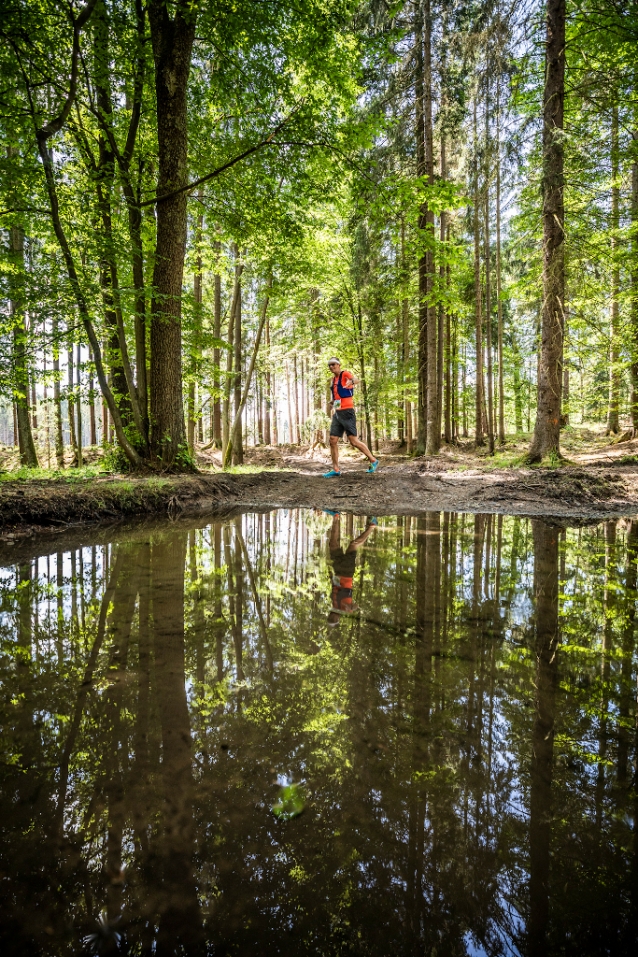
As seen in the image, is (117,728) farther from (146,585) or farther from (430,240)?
(430,240)

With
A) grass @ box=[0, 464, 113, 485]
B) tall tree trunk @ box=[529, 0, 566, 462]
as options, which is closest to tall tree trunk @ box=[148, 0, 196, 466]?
grass @ box=[0, 464, 113, 485]

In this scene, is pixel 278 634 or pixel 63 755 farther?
pixel 278 634

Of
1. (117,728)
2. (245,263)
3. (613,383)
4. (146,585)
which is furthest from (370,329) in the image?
(117,728)

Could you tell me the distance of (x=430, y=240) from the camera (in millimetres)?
7695

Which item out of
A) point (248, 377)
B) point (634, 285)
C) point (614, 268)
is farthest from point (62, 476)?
point (634, 285)

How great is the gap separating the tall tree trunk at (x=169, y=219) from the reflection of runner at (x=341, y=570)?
3725 mm

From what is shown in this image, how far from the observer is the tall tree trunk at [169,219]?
6.21 meters

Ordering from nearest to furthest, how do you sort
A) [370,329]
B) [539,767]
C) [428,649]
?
[539,767], [428,649], [370,329]

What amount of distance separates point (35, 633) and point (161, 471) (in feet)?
15.9

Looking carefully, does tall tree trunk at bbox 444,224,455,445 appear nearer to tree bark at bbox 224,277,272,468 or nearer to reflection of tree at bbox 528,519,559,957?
tree bark at bbox 224,277,272,468

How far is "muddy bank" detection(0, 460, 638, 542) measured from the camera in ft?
15.6

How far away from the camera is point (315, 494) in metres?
6.97

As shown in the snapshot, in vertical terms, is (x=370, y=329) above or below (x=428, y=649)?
above

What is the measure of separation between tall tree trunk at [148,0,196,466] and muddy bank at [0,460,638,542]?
1145 mm
